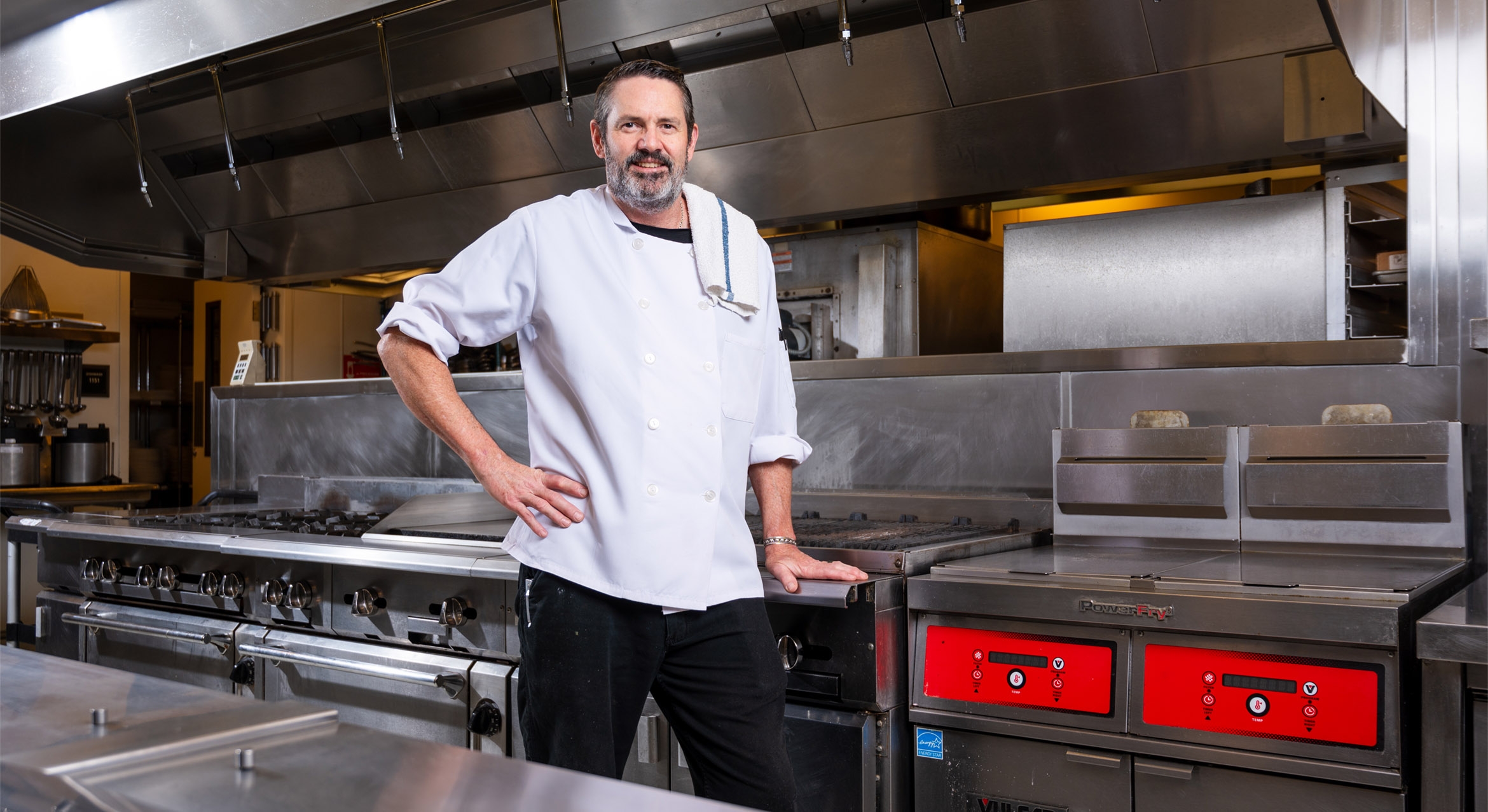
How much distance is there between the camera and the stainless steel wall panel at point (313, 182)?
14.8ft

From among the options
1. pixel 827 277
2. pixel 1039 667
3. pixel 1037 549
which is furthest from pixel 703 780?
pixel 827 277

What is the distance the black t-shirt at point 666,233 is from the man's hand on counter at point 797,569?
547 mm

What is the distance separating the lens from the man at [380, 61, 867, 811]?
1.47m

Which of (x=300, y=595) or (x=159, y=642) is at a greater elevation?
(x=300, y=595)

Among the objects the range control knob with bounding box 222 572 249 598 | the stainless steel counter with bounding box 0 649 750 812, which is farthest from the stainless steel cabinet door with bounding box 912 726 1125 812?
the range control knob with bounding box 222 572 249 598

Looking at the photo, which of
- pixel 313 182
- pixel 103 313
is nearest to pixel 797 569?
pixel 313 182

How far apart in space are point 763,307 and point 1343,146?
176cm

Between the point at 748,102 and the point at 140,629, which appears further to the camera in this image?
the point at 748,102

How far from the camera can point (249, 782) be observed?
73cm

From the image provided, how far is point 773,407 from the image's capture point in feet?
5.83

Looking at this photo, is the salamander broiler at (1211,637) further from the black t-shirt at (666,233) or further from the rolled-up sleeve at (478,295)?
the rolled-up sleeve at (478,295)

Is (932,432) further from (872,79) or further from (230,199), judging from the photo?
(230,199)

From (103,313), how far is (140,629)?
16.5 ft

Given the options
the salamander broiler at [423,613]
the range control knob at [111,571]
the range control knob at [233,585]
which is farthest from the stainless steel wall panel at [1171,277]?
the range control knob at [111,571]
